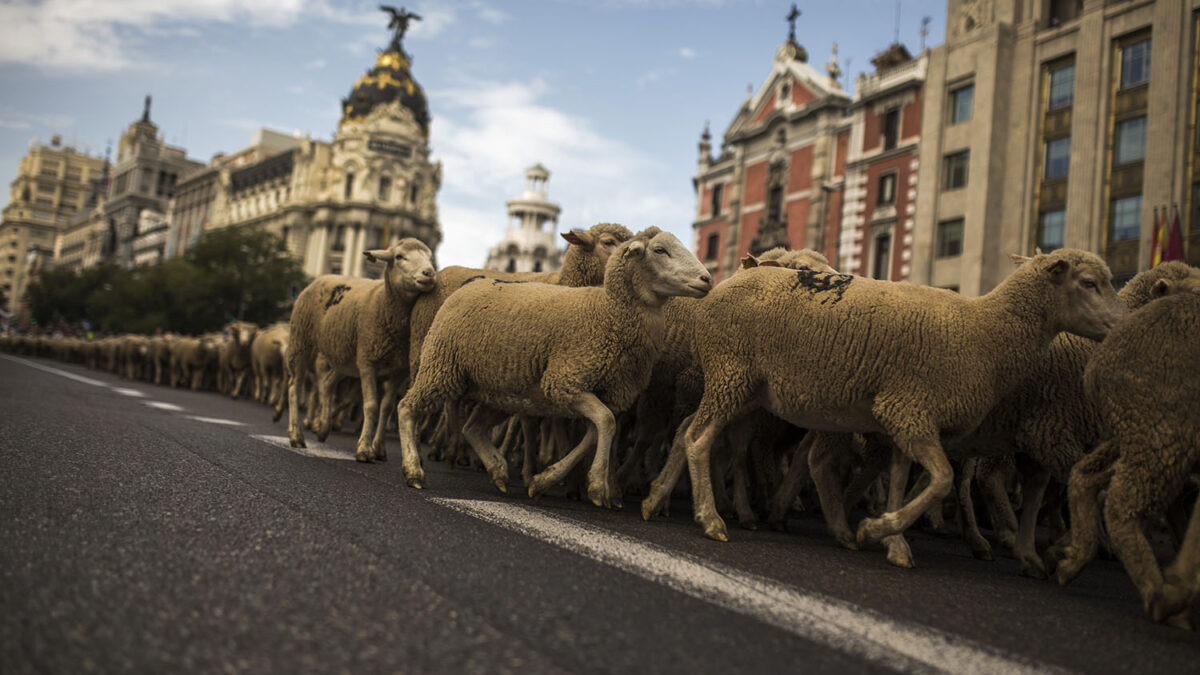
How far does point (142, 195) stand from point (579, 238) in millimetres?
145337

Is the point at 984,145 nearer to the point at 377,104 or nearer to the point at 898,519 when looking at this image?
the point at 898,519

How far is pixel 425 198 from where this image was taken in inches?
3583

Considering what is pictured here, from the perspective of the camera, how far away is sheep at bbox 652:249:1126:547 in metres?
4.56

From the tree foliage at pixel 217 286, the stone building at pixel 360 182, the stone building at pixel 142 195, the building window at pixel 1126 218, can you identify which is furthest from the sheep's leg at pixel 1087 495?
the stone building at pixel 142 195

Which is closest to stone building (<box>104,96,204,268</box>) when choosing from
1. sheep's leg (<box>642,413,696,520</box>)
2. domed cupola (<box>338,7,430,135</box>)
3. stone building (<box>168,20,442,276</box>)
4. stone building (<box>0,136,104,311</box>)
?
stone building (<box>0,136,104,311</box>)

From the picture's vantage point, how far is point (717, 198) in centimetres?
4191

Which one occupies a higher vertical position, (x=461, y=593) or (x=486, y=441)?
(x=486, y=441)

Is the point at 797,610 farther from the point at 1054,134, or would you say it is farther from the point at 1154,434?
the point at 1054,134

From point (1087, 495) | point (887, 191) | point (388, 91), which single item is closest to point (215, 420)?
point (1087, 495)

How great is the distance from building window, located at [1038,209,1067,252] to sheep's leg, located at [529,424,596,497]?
22320mm

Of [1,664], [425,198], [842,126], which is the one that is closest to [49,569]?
[1,664]

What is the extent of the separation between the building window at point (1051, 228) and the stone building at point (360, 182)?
216 ft

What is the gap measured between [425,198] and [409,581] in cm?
9087

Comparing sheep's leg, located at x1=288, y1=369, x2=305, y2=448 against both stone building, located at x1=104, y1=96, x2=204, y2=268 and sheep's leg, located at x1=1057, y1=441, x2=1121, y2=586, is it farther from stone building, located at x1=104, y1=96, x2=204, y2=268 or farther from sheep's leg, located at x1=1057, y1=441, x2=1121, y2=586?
stone building, located at x1=104, y1=96, x2=204, y2=268
